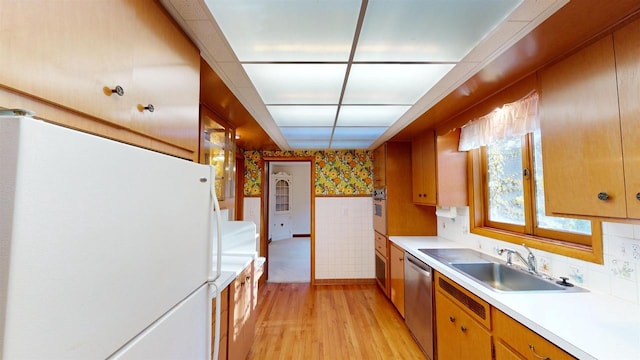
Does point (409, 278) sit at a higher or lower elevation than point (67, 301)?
lower

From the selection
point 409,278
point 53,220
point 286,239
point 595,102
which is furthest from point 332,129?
point 286,239

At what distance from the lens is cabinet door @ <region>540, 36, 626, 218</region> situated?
1.11 metres

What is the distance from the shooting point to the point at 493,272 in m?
2.02

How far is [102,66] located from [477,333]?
2173 millimetres

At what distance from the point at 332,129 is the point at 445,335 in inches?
87.6

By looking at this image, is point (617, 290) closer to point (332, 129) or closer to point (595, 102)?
point (595, 102)

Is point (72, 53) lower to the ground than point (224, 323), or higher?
higher

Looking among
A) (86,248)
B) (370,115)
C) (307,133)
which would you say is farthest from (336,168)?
(86,248)

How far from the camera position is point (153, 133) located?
0.98 m

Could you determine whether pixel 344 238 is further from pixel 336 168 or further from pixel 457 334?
pixel 457 334

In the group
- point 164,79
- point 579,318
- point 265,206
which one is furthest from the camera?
point 265,206

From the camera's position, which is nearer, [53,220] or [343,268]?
[53,220]

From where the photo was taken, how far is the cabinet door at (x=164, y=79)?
90 centimetres

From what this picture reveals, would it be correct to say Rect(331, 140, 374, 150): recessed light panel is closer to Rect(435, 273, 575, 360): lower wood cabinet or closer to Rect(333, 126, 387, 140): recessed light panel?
Rect(333, 126, 387, 140): recessed light panel
